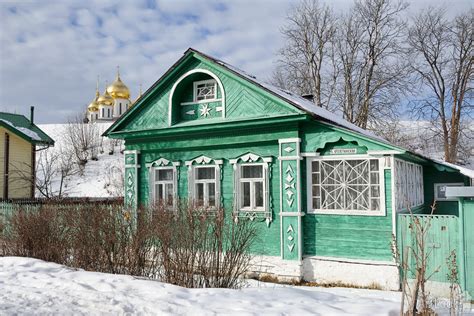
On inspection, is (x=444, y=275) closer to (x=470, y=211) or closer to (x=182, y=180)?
(x=470, y=211)

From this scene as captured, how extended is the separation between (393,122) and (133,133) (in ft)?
62.2

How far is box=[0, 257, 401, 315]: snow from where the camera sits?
5211 millimetres

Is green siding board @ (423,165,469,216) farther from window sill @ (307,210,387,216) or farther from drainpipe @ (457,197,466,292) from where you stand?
drainpipe @ (457,197,466,292)

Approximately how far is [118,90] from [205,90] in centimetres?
5488

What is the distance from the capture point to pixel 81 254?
26.8ft

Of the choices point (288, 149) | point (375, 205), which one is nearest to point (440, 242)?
point (375, 205)

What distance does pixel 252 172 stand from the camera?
409 inches

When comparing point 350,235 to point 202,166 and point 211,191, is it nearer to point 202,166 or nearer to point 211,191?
point 211,191

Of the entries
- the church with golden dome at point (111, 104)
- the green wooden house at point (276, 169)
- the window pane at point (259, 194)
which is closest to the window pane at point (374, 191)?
the green wooden house at point (276, 169)

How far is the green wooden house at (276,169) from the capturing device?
29.0 feet

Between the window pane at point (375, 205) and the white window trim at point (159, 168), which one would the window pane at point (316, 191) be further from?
the white window trim at point (159, 168)

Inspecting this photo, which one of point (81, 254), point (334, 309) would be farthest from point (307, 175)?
point (81, 254)

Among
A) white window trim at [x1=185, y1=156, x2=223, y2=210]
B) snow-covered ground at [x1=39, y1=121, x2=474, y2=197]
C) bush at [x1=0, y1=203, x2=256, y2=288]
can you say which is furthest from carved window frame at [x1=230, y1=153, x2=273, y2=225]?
snow-covered ground at [x1=39, y1=121, x2=474, y2=197]

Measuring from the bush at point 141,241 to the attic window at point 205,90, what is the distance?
4261 mm
